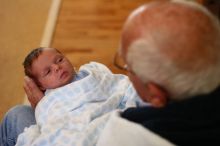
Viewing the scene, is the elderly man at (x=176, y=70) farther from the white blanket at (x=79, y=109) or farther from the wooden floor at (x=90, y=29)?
the wooden floor at (x=90, y=29)

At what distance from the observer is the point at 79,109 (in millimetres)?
1154

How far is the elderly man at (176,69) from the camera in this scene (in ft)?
2.27

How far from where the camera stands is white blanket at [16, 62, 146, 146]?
3.48 feet

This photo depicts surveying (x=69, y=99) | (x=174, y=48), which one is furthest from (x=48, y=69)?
(x=174, y=48)

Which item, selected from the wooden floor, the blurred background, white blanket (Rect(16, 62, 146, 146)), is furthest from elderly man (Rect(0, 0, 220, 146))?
the wooden floor

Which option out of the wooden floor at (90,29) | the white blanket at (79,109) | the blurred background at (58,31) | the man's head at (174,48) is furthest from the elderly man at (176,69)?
the wooden floor at (90,29)

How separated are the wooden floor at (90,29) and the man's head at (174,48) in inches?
59.2

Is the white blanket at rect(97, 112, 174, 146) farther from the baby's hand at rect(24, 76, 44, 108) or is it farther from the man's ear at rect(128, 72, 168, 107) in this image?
the baby's hand at rect(24, 76, 44, 108)

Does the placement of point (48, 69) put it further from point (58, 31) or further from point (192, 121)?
point (58, 31)

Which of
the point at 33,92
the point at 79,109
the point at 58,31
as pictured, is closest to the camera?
the point at 79,109

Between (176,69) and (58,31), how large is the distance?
1983 millimetres

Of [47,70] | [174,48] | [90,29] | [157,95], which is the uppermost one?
[174,48]

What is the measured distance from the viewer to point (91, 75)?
125cm

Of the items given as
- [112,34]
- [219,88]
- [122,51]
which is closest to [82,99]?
[122,51]
